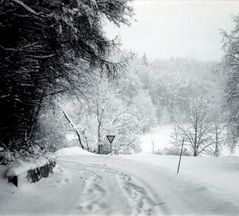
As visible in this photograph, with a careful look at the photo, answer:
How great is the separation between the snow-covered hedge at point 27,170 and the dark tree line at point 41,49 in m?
0.76

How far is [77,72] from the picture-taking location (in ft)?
39.1

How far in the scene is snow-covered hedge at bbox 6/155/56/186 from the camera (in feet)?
28.1

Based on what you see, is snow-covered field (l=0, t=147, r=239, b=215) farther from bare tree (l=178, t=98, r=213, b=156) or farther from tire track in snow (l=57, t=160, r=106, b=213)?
bare tree (l=178, t=98, r=213, b=156)

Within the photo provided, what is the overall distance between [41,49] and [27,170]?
3.40 meters

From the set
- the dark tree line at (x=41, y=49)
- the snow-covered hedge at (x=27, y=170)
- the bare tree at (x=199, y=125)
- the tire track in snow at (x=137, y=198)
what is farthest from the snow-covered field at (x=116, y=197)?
the bare tree at (x=199, y=125)

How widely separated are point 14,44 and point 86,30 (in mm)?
2199

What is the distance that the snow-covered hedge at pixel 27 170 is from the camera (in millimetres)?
8578

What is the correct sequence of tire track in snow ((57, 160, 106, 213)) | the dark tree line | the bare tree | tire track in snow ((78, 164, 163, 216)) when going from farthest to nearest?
the bare tree, the dark tree line, tire track in snow ((57, 160, 106, 213)), tire track in snow ((78, 164, 163, 216))

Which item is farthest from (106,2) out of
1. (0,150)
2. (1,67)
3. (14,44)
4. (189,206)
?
(189,206)

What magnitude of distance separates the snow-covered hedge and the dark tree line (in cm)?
76

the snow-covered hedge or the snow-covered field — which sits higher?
the snow-covered hedge

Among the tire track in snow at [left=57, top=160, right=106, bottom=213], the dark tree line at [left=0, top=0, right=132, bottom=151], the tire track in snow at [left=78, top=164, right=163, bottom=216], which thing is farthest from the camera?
the dark tree line at [left=0, top=0, right=132, bottom=151]

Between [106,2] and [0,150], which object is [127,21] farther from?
[0,150]

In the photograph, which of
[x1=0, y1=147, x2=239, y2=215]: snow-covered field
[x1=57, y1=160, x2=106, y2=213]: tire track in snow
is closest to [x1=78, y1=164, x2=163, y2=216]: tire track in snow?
[x1=0, y1=147, x2=239, y2=215]: snow-covered field
